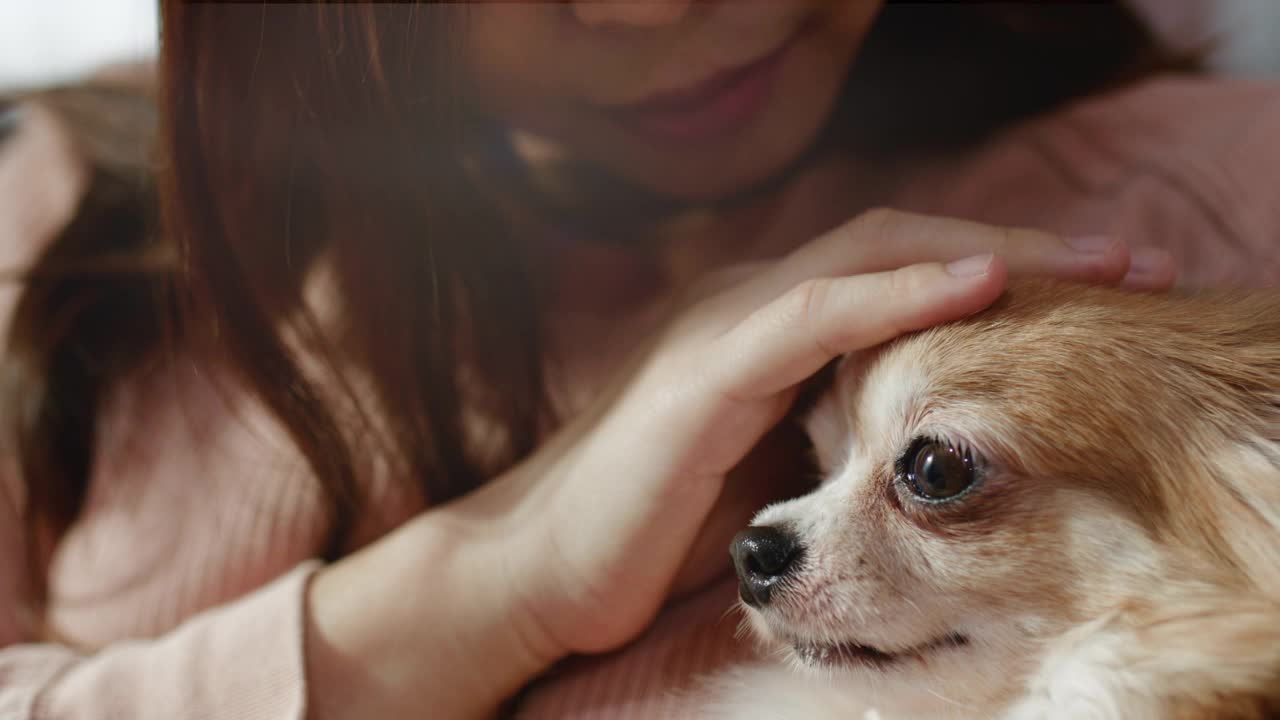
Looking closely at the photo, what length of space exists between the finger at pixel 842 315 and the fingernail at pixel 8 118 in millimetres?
1452

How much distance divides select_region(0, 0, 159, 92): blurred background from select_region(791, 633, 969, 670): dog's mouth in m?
1.76

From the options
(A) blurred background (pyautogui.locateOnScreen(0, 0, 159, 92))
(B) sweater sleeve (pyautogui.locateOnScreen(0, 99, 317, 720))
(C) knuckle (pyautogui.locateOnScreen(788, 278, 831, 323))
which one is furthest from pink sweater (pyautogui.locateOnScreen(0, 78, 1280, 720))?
(A) blurred background (pyautogui.locateOnScreen(0, 0, 159, 92))

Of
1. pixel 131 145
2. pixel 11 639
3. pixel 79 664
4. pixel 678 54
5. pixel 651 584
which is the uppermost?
pixel 678 54

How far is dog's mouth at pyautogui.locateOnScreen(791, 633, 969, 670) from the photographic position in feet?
2.81

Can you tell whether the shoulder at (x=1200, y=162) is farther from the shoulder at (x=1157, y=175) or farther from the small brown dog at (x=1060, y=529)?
the small brown dog at (x=1060, y=529)

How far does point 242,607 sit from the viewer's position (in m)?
1.15

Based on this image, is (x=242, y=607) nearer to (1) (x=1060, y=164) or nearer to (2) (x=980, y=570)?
(2) (x=980, y=570)

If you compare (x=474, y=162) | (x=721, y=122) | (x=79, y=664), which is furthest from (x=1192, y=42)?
(x=79, y=664)

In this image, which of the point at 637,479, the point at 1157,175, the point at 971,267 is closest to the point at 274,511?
the point at 637,479

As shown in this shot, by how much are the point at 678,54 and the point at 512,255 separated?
→ 359mm

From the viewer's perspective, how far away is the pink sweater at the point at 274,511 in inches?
42.4

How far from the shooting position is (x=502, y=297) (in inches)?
53.7

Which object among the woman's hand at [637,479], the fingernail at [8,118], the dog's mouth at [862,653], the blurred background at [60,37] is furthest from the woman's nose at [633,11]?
the blurred background at [60,37]

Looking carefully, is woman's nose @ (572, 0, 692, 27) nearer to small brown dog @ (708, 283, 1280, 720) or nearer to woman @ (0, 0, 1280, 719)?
woman @ (0, 0, 1280, 719)
